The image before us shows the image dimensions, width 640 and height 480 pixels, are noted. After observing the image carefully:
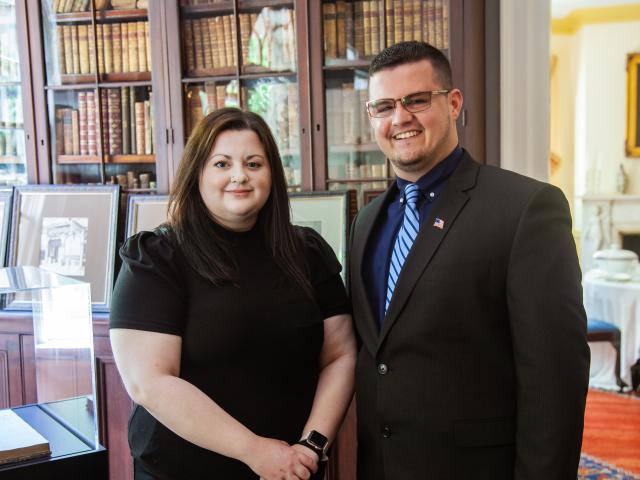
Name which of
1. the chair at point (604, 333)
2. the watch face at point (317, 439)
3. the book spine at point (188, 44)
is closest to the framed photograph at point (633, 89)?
the chair at point (604, 333)

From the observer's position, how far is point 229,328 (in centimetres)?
149

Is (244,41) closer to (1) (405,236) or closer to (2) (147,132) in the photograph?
(2) (147,132)

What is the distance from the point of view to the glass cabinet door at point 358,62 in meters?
2.85

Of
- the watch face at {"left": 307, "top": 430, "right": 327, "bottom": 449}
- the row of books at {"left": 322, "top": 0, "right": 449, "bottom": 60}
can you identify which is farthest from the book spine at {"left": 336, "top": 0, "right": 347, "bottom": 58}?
the watch face at {"left": 307, "top": 430, "right": 327, "bottom": 449}

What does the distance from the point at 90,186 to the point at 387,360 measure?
2.09 metres

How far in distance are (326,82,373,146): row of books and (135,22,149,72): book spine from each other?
2.84ft

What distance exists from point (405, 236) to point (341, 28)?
166 cm

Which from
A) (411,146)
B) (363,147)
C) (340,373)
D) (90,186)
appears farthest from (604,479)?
(90,186)

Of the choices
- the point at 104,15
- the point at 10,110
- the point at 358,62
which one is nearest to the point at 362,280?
the point at 358,62

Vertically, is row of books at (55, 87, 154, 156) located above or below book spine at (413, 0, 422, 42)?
below

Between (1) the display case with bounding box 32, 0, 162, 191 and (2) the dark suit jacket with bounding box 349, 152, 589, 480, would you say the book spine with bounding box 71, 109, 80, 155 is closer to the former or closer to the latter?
(1) the display case with bounding box 32, 0, 162, 191

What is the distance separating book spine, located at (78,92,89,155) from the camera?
317cm

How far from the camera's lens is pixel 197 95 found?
3.04 metres

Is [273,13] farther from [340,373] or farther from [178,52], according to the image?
[340,373]
